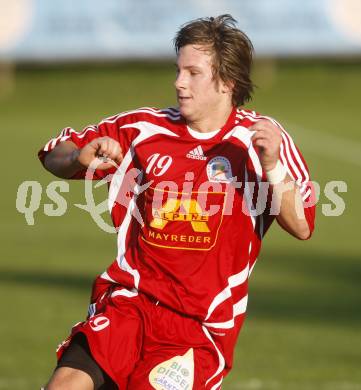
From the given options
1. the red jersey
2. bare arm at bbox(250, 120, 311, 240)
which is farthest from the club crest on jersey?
bare arm at bbox(250, 120, 311, 240)

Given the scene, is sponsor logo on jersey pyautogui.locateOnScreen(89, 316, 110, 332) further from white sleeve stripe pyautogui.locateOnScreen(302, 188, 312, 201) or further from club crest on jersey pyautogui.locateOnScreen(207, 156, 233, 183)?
white sleeve stripe pyautogui.locateOnScreen(302, 188, 312, 201)

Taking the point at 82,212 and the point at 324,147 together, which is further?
the point at 324,147

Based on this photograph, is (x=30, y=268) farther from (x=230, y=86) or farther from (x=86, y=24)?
(x=86, y=24)

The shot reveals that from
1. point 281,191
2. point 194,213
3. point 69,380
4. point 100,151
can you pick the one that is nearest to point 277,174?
point 281,191

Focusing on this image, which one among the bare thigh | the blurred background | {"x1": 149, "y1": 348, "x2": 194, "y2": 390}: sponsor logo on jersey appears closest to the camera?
the bare thigh

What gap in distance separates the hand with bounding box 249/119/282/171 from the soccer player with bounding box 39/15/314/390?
87mm

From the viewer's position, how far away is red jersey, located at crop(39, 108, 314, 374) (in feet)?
19.9

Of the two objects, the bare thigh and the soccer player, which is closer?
the bare thigh

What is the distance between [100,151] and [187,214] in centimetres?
62

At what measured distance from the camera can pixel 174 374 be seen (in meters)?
A: 5.84

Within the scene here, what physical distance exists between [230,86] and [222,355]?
4.35 feet

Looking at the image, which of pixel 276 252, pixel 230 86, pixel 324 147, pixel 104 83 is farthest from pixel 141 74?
pixel 230 86

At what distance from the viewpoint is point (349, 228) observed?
16.9 m

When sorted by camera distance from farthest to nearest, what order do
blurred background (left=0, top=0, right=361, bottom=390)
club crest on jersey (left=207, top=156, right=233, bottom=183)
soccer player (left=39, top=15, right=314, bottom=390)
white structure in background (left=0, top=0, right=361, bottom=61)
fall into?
white structure in background (left=0, top=0, right=361, bottom=61)
blurred background (left=0, top=0, right=361, bottom=390)
club crest on jersey (left=207, top=156, right=233, bottom=183)
soccer player (left=39, top=15, right=314, bottom=390)
